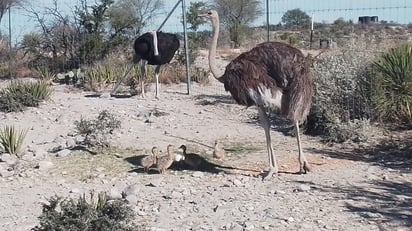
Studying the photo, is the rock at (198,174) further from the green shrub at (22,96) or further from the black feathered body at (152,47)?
the black feathered body at (152,47)

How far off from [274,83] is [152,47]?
8793mm

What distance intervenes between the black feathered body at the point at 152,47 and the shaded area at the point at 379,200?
367 inches

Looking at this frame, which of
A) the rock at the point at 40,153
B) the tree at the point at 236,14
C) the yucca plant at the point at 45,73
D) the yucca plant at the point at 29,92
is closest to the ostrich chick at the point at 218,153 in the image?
the rock at the point at 40,153

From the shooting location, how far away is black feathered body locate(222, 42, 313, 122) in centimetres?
918

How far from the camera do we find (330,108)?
12.2m

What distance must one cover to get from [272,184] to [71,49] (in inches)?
614

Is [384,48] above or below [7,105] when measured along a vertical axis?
above

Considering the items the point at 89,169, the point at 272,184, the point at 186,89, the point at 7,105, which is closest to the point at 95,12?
the point at 186,89

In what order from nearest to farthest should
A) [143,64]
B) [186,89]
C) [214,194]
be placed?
A: [214,194] < [143,64] < [186,89]

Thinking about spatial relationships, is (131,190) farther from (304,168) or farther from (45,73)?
(45,73)

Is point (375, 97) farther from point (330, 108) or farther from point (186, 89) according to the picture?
point (186, 89)

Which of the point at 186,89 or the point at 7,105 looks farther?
the point at 186,89

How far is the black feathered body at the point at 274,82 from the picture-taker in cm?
918

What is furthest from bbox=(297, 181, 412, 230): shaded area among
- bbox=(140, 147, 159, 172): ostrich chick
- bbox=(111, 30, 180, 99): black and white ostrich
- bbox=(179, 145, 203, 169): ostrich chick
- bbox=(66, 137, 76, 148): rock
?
bbox=(111, 30, 180, 99): black and white ostrich
